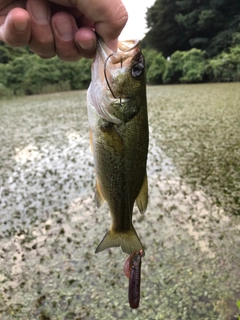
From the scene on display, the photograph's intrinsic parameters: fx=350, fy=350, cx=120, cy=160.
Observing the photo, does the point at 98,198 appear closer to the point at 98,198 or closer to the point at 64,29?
the point at 98,198

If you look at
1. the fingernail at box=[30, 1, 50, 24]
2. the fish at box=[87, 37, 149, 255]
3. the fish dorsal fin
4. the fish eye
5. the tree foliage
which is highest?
the tree foliage

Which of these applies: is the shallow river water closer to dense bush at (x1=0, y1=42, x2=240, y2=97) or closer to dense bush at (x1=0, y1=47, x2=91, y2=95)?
dense bush at (x1=0, y1=42, x2=240, y2=97)

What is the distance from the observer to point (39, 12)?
1318 millimetres

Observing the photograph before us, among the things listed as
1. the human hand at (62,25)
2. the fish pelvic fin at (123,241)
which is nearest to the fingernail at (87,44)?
the human hand at (62,25)

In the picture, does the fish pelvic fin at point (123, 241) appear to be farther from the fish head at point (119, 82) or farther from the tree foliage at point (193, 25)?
the tree foliage at point (193, 25)

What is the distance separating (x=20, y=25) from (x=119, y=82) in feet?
1.35

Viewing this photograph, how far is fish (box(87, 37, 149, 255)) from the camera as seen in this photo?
1.34 m

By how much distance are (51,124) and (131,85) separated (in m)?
12.0

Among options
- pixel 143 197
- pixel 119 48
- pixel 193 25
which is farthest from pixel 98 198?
pixel 193 25

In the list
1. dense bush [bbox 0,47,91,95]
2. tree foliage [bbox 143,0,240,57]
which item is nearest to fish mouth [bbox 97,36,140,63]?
dense bush [bbox 0,47,91,95]

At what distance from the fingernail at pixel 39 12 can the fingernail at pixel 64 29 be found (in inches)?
1.8

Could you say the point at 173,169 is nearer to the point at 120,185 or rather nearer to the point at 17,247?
the point at 17,247

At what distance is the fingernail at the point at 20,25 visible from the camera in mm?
1223

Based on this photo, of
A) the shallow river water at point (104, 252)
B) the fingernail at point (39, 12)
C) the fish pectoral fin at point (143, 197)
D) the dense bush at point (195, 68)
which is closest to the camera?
the fingernail at point (39, 12)
